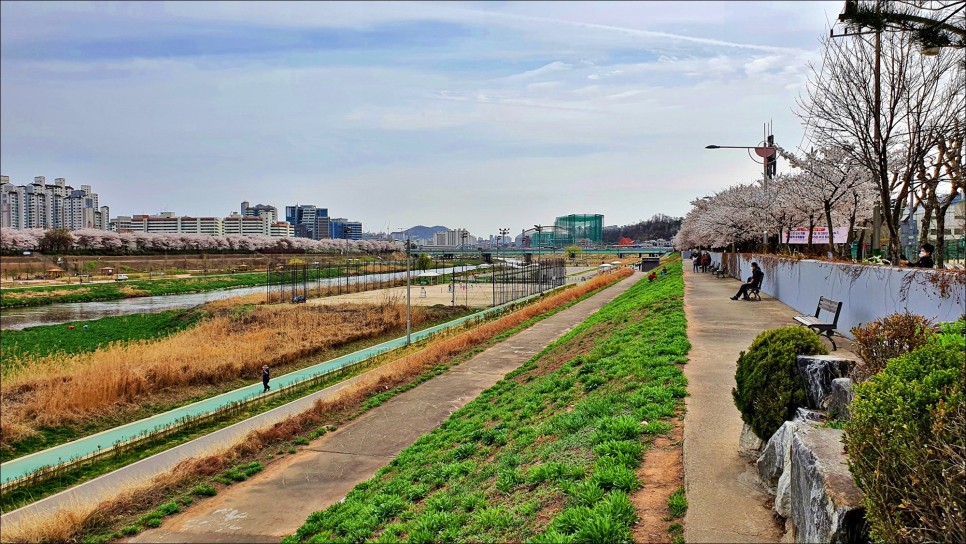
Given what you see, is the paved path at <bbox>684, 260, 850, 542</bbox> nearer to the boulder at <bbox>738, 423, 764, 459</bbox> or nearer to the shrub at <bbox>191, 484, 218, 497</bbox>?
the boulder at <bbox>738, 423, 764, 459</bbox>

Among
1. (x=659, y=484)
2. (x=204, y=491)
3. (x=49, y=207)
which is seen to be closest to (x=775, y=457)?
(x=659, y=484)

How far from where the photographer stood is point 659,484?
203 inches

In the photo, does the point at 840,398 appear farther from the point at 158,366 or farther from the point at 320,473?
the point at 158,366

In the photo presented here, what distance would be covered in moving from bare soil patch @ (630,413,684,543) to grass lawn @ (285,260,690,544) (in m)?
0.09

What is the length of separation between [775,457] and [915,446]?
204 centimetres

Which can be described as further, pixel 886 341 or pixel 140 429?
pixel 140 429

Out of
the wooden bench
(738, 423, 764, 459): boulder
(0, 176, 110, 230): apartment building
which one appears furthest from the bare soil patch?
(0, 176, 110, 230): apartment building

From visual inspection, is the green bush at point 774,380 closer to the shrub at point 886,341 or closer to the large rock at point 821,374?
the large rock at point 821,374

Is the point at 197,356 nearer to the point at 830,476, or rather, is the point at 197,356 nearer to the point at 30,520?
the point at 30,520

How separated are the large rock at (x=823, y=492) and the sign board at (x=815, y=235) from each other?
22.8m

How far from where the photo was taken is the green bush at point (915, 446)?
279 centimetres

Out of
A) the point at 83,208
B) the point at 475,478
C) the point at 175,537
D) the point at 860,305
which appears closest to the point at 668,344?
the point at 860,305

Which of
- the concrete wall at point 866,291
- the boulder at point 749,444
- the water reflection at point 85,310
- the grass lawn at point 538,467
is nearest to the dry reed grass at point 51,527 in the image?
the grass lawn at point 538,467

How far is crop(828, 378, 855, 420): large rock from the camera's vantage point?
495 cm
